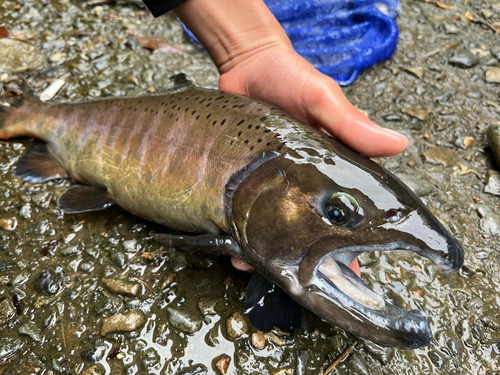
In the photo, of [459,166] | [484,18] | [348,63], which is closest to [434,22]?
[484,18]

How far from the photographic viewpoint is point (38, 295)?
100 inches

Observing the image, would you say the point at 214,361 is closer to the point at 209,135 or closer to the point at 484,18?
the point at 209,135

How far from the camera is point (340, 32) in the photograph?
434 centimetres

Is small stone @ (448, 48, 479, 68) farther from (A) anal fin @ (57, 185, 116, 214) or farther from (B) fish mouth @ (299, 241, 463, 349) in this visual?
(A) anal fin @ (57, 185, 116, 214)

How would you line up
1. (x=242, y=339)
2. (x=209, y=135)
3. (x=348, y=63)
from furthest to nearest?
(x=348, y=63), (x=209, y=135), (x=242, y=339)

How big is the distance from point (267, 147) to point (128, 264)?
1.39 m

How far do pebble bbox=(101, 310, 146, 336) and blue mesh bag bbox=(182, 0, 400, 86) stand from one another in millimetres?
3188

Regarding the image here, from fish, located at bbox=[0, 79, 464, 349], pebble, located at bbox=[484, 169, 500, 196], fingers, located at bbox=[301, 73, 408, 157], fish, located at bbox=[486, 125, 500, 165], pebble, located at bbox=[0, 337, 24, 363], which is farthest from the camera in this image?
fish, located at bbox=[486, 125, 500, 165]

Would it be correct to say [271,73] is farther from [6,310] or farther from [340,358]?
[6,310]

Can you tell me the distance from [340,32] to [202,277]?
329 cm

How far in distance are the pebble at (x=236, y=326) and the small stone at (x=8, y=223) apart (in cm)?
189

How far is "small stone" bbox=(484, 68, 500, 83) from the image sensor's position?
4286 millimetres

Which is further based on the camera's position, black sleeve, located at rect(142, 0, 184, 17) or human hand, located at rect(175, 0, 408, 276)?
black sleeve, located at rect(142, 0, 184, 17)

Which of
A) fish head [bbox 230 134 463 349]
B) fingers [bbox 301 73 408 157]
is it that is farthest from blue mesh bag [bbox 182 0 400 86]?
fish head [bbox 230 134 463 349]
